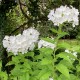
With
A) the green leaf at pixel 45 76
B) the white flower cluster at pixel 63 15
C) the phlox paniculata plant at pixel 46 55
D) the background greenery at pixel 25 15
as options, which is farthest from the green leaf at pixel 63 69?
the background greenery at pixel 25 15

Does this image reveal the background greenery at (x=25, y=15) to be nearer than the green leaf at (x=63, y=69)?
No

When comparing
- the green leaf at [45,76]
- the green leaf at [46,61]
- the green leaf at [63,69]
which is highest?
the green leaf at [46,61]

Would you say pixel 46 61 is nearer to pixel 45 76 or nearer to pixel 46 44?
pixel 45 76

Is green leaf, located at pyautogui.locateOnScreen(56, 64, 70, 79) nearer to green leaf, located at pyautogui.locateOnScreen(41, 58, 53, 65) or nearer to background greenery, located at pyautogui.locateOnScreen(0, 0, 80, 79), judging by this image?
green leaf, located at pyautogui.locateOnScreen(41, 58, 53, 65)

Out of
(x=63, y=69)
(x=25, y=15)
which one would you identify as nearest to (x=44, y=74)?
(x=63, y=69)

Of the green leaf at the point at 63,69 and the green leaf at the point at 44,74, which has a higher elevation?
the green leaf at the point at 63,69

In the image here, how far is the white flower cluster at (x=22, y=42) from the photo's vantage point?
3348 millimetres

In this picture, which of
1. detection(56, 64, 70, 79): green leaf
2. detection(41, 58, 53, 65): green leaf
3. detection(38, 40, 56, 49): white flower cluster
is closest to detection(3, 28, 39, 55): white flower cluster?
detection(38, 40, 56, 49): white flower cluster

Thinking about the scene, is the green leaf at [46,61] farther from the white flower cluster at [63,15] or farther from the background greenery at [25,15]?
the background greenery at [25,15]

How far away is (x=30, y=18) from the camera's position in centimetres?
549

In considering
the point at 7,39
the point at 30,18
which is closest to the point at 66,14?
the point at 7,39

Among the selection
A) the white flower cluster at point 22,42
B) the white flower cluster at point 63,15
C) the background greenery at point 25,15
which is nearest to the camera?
the white flower cluster at point 63,15

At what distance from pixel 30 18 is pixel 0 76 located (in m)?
2.10

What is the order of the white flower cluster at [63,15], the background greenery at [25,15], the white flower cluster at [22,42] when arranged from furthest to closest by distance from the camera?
the background greenery at [25,15], the white flower cluster at [22,42], the white flower cluster at [63,15]
